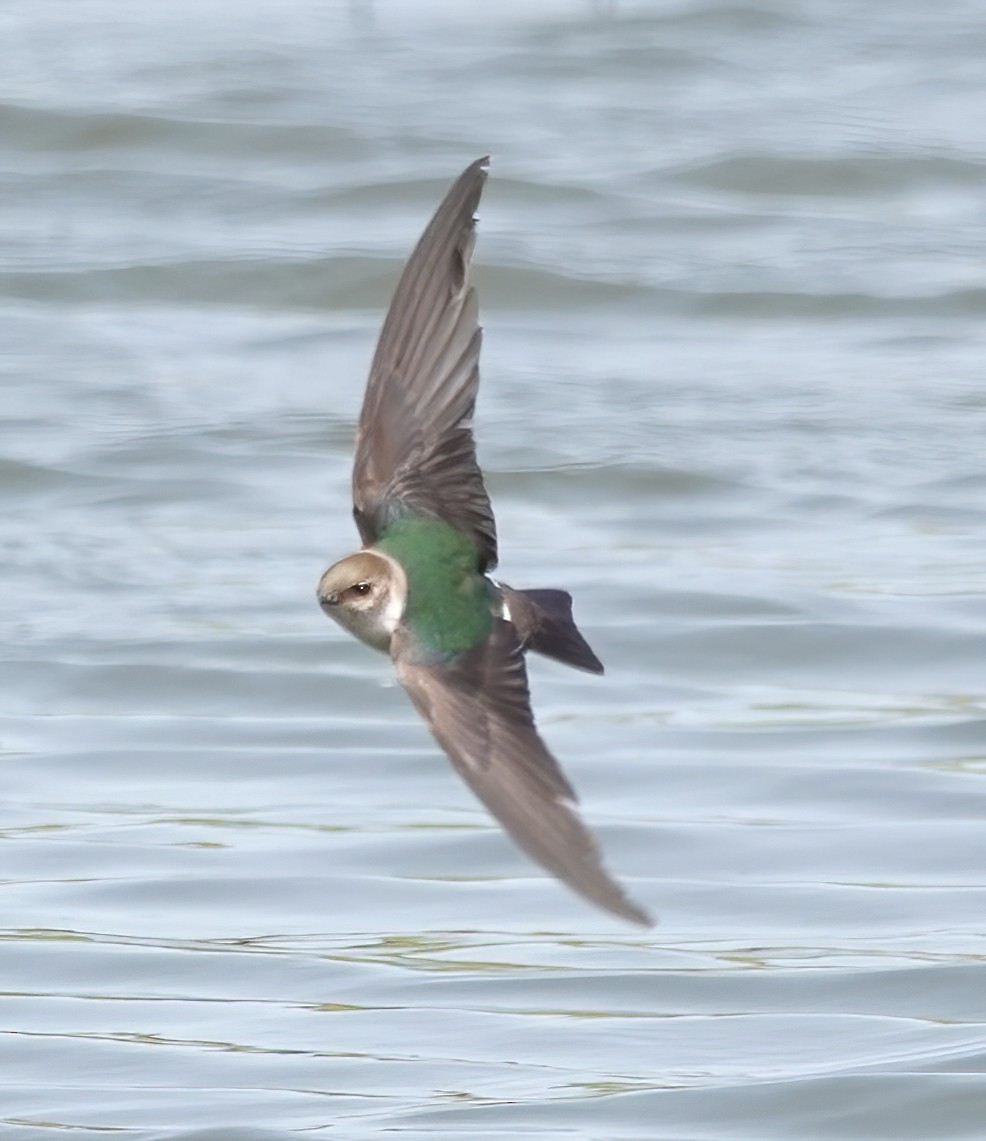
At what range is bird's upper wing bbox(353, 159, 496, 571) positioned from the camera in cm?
367

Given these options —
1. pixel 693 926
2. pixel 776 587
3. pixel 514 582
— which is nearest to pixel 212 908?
pixel 693 926

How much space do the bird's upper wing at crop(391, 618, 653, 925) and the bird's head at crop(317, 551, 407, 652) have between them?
3 cm

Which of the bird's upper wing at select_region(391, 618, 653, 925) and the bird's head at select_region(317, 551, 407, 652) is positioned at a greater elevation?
the bird's head at select_region(317, 551, 407, 652)

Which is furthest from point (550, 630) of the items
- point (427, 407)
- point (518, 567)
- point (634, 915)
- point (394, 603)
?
point (518, 567)

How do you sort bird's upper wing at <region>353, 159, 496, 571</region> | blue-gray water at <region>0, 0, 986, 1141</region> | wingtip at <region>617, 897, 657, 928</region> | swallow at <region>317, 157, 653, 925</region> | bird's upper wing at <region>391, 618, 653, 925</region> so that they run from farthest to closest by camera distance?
blue-gray water at <region>0, 0, 986, 1141</region>
bird's upper wing at <region>353, 159, 496, 571</region>
swallow at <region>317, 157, 653, 925</region>
bird's upper wing at <region>391, 618, 653, 925</region>
wingtip at <region>617, 897, 657, 928</region>

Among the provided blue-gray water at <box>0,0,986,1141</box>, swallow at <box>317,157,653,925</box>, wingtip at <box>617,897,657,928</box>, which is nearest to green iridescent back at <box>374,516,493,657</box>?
swallow at <box>317,157,653,925</box>

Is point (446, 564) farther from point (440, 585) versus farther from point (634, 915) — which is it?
point (634, 915)

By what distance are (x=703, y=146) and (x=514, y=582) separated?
5.86 metres

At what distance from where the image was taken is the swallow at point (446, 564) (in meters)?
3.31

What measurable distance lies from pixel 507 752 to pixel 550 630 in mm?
365

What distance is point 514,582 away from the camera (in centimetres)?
810

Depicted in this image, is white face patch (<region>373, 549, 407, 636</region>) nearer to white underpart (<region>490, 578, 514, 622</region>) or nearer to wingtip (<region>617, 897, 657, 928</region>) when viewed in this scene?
white underpart (<region>490, 578, 514, 622</region>)

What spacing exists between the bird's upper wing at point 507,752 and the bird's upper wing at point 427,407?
0.70 ft

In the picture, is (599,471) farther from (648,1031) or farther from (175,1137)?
(175,1137)
